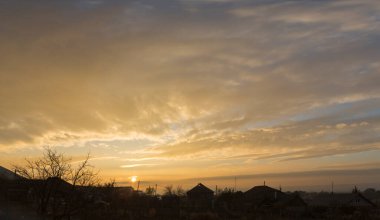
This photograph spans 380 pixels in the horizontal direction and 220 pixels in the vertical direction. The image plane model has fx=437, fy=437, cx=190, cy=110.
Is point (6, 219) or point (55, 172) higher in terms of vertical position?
point (55, 172)

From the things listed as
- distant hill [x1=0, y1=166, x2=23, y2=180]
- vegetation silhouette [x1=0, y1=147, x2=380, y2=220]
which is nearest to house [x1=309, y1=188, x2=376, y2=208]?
vegetation silhouette [x1=0, y1=147, x2=380, y2=220]

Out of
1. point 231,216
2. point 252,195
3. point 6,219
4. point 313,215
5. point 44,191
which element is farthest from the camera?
point 252,195

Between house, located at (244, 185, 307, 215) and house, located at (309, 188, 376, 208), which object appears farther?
house, located at (309, 188, 376, 208)

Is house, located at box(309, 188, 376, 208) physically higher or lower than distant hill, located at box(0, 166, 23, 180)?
lower

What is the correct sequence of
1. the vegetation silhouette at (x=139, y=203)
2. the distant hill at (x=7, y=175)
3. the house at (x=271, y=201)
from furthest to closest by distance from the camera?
the house at (x=271, y=201), the distant hill at (x=7, y=175), the vegetation silhouette at (x=139, y=203)

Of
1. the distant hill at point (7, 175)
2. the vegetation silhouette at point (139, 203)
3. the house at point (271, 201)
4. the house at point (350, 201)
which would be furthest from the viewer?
the house at point (350, 201)

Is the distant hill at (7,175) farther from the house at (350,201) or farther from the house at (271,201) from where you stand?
the house at (350,201)

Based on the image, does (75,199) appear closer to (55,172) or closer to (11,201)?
(55,172)

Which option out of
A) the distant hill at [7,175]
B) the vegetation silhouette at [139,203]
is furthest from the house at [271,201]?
the distant hill at [7,175]

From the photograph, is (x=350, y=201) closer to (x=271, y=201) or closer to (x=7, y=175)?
(x=271, y=201)

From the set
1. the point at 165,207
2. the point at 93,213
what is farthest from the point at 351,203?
the point at 93,213

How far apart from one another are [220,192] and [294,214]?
74.4 feet

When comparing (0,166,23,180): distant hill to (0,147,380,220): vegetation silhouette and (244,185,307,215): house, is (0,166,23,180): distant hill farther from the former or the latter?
(244,185,307,215): house

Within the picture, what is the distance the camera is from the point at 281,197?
65.8 m
